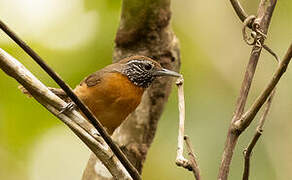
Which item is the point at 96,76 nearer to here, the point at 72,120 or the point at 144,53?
the point at 144,53

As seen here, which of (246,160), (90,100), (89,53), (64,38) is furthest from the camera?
(64,38)

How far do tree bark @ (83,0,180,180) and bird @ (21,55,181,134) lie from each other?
0.08 m

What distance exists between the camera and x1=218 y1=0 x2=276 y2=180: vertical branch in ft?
6.47

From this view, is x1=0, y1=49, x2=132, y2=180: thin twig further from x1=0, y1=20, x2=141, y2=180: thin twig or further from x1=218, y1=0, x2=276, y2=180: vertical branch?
x1=218, y1=0, x2=276, y2=180: vertical branch

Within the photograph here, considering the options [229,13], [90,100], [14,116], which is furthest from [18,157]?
[229,13]

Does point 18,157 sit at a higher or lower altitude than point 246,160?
lower

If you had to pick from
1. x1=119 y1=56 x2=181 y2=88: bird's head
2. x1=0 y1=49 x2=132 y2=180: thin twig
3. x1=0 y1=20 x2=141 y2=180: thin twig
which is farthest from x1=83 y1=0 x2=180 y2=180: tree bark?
x1=0 y1=20 x2=141 y2=180: thin twig

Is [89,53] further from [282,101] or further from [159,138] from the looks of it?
[282,101]

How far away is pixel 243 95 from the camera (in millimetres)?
2070

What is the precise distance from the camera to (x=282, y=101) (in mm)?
4074

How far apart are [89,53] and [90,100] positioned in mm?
645

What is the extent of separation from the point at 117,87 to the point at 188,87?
775 mm

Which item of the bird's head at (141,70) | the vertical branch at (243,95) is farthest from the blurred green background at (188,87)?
the vertical branch at (243,95)

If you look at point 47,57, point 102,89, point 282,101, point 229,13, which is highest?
Answer: point 47,57
